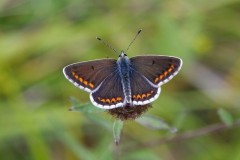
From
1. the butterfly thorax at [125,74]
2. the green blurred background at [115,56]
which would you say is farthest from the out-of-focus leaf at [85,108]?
the green blurred background at [115,56]

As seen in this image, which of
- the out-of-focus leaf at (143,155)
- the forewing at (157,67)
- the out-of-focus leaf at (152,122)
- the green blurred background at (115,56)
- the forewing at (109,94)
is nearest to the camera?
the forewing at (109,94)

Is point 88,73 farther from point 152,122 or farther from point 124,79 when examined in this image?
point 152,122

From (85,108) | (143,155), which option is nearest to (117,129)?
(85,108)

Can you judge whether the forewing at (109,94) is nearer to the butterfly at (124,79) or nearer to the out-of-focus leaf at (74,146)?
the butterfly at (124,79)

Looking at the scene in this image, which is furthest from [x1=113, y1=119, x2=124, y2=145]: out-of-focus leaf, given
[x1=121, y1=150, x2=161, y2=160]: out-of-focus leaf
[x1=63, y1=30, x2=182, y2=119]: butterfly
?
[x1=121, y1=150, x2=161, y2=160]: out-of-focus leaf

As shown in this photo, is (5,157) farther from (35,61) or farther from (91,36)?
(91,36)

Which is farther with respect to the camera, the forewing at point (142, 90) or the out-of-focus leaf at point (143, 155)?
the out-of-focus leaf at point (143, 155)

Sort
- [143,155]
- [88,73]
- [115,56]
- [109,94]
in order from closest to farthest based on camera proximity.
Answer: [109,94]
[88,73]
[143,155]
[115,56]
